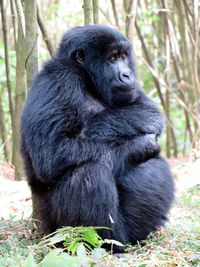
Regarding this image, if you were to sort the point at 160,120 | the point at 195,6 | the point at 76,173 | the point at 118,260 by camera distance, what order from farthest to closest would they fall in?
1. the point at 195,6
2. the point at 160,120
3. the point at 76,173
4. the point at 118,260

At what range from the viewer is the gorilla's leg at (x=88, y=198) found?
10.6 ft

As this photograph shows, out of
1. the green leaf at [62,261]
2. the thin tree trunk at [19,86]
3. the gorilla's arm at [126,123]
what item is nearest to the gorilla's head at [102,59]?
the gorilla's arm at [126,123]

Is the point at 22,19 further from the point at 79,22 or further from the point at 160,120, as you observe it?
the point at 79,22

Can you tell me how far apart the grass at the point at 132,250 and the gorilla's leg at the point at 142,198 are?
100 millimetres

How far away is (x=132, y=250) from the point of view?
3385 millimetres

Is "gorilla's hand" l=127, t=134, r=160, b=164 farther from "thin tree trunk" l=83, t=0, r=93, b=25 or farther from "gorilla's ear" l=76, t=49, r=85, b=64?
"thin tree trunk" l=83, t=0, r=93, b=25

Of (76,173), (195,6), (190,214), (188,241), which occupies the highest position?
(195,6)

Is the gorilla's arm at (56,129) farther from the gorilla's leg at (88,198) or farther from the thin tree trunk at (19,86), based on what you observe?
the thin tree trunk at (19,86)

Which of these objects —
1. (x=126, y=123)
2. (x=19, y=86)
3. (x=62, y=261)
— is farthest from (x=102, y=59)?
(x=62, y=261)

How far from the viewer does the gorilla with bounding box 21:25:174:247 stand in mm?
3285

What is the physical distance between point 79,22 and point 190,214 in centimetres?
785

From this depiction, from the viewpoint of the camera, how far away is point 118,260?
2.95 metres

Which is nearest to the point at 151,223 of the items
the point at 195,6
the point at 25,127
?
the point at 25,127

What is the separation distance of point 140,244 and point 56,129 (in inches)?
38.9
